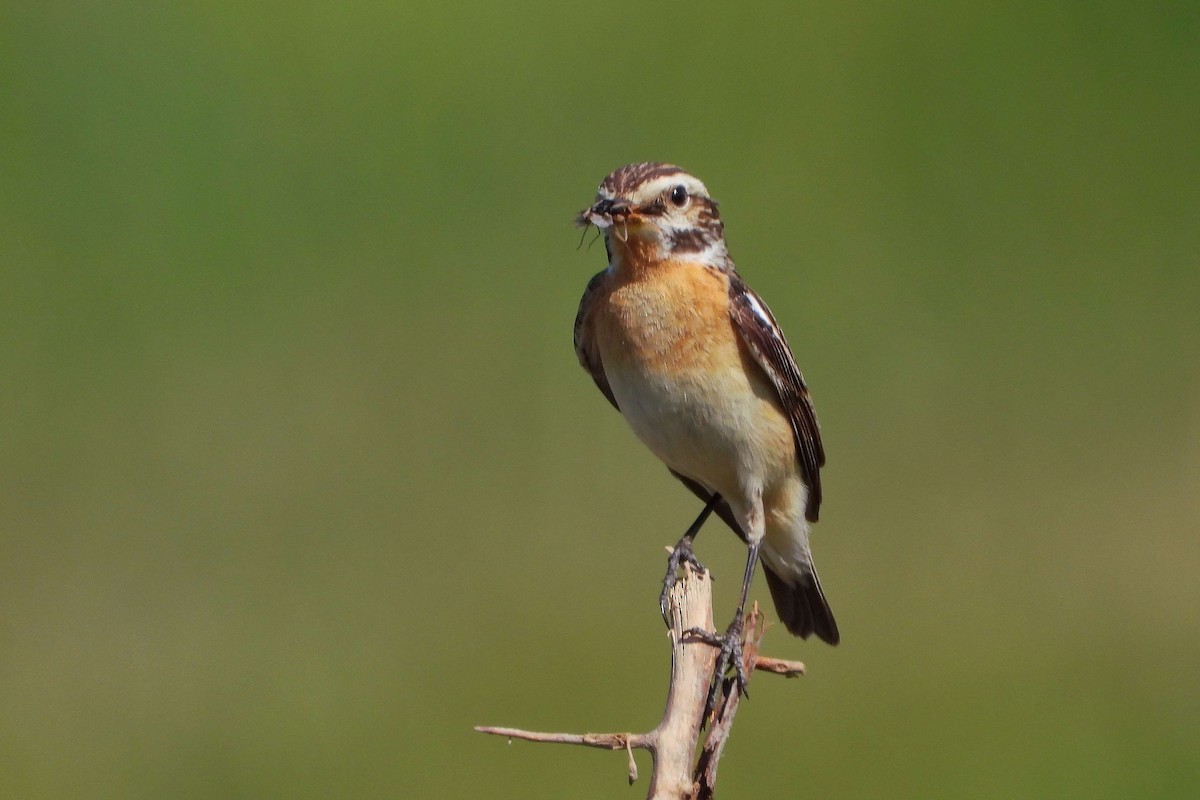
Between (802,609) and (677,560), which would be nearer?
(677,560)

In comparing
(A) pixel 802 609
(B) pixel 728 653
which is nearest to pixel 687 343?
(B) pixel 728 653

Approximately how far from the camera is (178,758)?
28.8 feet

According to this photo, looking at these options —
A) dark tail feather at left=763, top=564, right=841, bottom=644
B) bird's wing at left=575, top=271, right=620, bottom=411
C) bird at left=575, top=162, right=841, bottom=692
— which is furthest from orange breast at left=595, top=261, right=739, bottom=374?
dark tail feather at left=763, top=564, right=841, bottom=644

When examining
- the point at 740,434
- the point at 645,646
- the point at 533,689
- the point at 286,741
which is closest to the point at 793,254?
the point at 645,646

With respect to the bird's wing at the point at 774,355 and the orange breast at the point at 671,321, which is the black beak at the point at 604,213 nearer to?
the orange breast at the point at 671,321

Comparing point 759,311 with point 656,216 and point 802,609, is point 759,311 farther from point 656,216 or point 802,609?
point 802,609

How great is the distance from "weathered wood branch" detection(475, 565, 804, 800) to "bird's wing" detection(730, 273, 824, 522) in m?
1.17

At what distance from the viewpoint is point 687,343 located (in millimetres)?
5445

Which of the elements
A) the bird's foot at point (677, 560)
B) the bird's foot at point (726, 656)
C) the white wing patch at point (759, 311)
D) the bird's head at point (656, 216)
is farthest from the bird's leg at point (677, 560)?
the bird's head at point (656, 216)

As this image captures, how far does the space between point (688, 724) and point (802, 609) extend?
2.59 meters

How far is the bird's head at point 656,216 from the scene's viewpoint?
5.31 meters

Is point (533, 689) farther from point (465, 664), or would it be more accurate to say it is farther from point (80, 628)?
point (80, 628)

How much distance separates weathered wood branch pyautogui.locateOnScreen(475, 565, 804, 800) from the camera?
3.73 metres

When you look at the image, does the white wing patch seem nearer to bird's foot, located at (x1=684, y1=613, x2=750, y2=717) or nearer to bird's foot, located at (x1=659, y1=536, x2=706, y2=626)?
bird's foot, located at (x1=659, y1=536, x2=706, y2=626)
